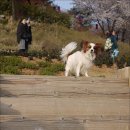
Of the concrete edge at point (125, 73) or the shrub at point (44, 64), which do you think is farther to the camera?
Answer: the shrub at point (44, 64)

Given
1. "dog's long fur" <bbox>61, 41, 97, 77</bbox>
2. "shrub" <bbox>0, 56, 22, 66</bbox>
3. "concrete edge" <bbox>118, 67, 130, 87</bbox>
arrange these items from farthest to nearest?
"shrub" <bbox>0, 56, 22, 66</bbox> → "dog's long fur" <bbox>61, 41, 97, 77</bbox> → "concrete edge" <bbox>118, 67, 130, 87</bbox>

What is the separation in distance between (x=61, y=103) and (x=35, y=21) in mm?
26737

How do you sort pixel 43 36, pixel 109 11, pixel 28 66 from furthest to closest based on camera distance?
pixel 109 11 → pixel 43 36 → pixel 28 66

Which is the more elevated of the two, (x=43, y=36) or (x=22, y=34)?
(x=43, y=36)

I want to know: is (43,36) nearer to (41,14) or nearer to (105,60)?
(41,14)

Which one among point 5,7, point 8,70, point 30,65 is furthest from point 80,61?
point 5,7

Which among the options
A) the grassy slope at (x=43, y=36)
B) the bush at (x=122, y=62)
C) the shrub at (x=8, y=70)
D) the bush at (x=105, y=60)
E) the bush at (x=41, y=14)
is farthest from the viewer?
the bush at (x=41, y=14)

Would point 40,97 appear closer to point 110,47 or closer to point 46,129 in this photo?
point 46,129

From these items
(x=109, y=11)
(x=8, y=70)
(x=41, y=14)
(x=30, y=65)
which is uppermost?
(x=109, y=11)

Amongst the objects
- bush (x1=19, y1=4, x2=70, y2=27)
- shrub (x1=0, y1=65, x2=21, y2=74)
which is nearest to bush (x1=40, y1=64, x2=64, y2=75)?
shrub (x1=0, y1=65, x2=21, y2=74)

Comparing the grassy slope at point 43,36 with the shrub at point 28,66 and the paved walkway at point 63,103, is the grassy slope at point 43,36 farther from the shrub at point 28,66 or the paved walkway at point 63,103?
the paved walkway at point 63,103

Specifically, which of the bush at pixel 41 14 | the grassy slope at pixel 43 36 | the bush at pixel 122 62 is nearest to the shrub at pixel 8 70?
the bush at pixel 122 62

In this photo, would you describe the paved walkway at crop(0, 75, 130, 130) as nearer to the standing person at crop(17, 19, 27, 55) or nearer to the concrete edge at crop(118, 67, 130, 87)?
the concrete edge at crop(118, 67, 130, 87)

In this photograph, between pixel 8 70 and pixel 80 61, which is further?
pixel 8 70
